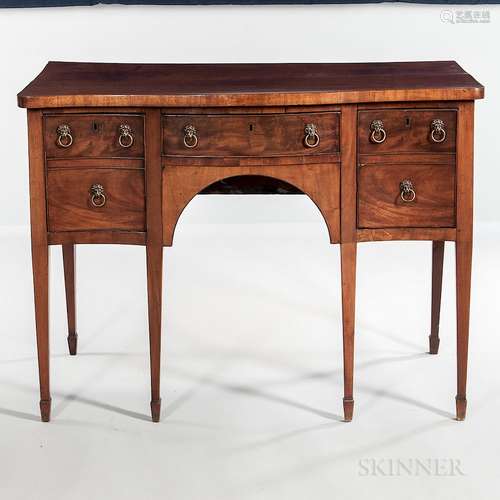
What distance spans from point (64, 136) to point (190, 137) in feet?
1.15

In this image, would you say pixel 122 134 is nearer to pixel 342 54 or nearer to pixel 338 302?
pixel 338 302

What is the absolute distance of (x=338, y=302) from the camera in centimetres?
473

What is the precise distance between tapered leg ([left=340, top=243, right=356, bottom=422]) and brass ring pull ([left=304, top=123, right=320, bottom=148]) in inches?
12.2

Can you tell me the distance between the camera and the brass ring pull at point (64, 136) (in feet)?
11.2

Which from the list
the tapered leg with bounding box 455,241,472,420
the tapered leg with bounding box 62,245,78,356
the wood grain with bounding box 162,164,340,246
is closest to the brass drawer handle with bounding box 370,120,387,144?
the wood grain with bounding box 162,164,340,246

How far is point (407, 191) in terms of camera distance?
3.46 metres

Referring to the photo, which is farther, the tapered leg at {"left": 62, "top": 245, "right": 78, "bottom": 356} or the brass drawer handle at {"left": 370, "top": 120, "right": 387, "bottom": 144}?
the tapered leg at {"left": 62, "top": 245, "right": 78, "bottom": 356}

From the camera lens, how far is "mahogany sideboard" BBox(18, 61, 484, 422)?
3.39 meters

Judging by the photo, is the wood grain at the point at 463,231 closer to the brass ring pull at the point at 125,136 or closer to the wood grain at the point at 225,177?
the wood grain at the point at 225,177

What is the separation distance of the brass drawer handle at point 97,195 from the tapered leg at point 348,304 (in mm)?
692

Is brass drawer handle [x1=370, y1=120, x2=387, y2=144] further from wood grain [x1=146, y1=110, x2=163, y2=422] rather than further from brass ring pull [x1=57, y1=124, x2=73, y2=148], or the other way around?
brass ring pull [x1=57, y1=124, x2=73, y2=148]

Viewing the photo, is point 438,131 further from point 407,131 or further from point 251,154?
point 251,154

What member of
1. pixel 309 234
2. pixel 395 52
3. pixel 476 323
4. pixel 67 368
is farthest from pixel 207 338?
pixel 395 52
